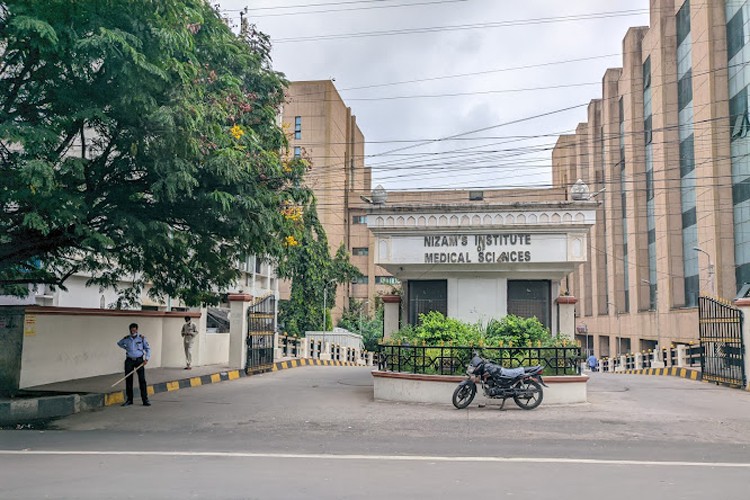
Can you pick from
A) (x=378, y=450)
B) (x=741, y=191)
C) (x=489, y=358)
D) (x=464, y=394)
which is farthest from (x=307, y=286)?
(x=378, y=450)

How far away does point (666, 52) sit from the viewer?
41406 mm

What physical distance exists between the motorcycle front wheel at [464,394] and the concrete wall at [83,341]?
8.88 meters

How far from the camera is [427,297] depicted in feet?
56.9

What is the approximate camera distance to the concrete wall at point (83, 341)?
14180mm

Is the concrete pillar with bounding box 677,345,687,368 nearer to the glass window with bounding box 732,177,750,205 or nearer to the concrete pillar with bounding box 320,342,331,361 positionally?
the glass window with bounding box 732,177,750,205

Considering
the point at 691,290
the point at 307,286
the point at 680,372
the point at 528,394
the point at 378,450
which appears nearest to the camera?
the point at 378,450

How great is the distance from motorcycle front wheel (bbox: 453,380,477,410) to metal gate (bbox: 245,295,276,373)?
908 centimetres

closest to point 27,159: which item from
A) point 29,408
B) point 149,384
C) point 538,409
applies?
point 29,408

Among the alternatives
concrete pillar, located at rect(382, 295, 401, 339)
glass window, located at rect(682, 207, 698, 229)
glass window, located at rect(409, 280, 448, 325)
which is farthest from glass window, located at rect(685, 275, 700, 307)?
glass window, located at rect(409, 280, 448, 325)

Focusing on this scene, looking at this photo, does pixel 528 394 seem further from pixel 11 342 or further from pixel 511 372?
pixel 11 342

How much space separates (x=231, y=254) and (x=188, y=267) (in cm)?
152

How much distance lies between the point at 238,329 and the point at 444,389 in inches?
341

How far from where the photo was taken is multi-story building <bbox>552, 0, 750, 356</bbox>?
3331 centimetres

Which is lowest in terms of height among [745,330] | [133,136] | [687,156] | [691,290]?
[745,330]
